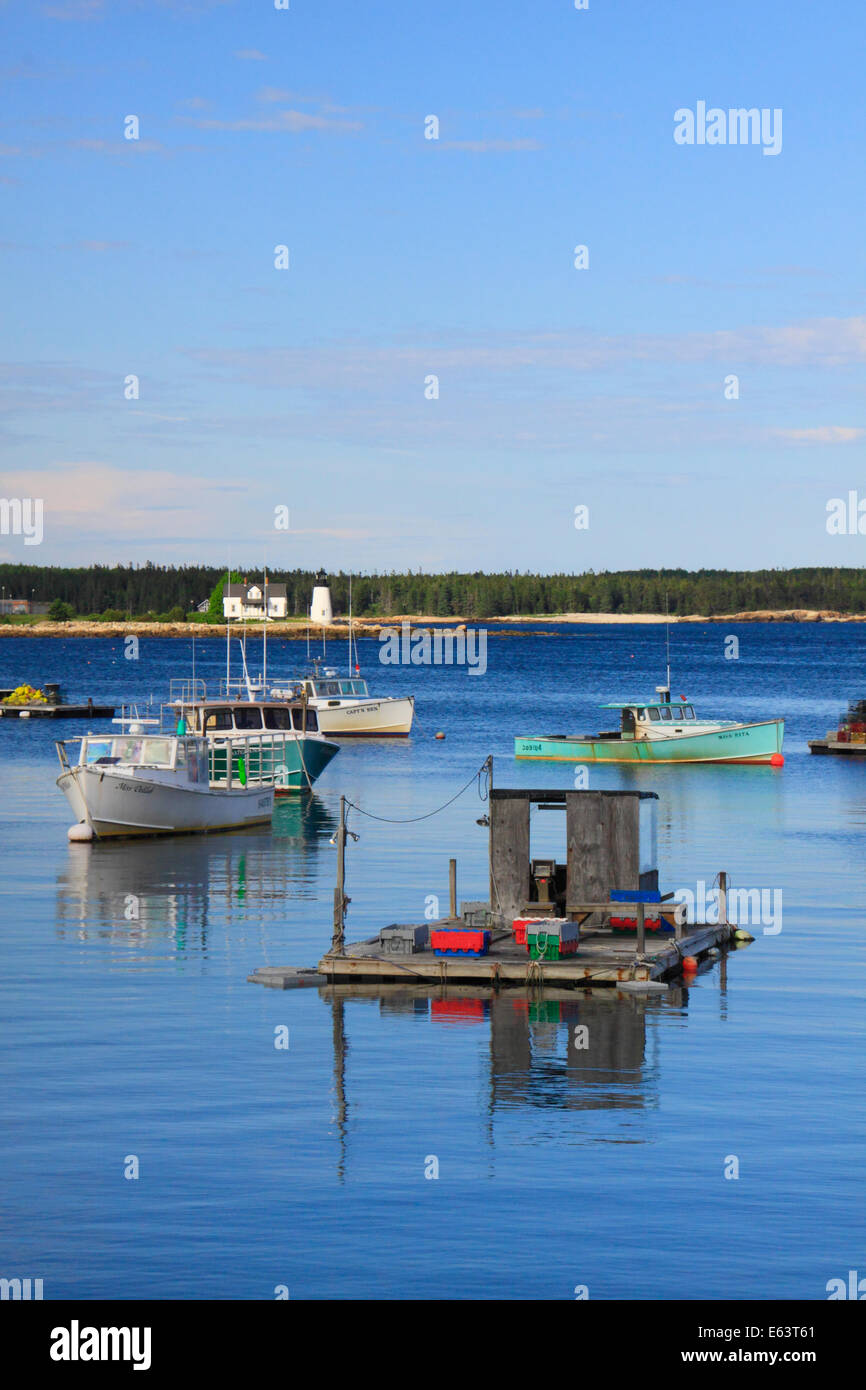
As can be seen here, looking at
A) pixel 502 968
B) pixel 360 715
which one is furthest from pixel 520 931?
pixel 360 715

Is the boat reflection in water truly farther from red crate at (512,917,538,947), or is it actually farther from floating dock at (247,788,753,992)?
red crate at (512,917,538,947)

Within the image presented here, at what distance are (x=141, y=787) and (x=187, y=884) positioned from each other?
30.6 feet

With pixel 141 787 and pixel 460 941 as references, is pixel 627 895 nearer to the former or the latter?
pixel 460 941

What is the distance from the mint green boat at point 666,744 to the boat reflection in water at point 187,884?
27705mm

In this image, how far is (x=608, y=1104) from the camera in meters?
23.3

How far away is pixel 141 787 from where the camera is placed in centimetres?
5328

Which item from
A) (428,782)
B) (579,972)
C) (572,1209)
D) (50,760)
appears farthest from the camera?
(50,760)

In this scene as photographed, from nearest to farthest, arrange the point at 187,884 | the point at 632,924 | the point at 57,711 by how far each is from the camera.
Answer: the point at 632,924, the point at 187,884, the point at 57,711

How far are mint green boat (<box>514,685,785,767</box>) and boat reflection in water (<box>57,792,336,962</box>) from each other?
27.7 meters

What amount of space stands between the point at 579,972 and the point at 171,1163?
1083 centimetres

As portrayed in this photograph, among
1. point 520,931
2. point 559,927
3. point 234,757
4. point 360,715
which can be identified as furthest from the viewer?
point 360,715

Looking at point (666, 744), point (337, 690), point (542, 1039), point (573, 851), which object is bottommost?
point (542, 1039)
